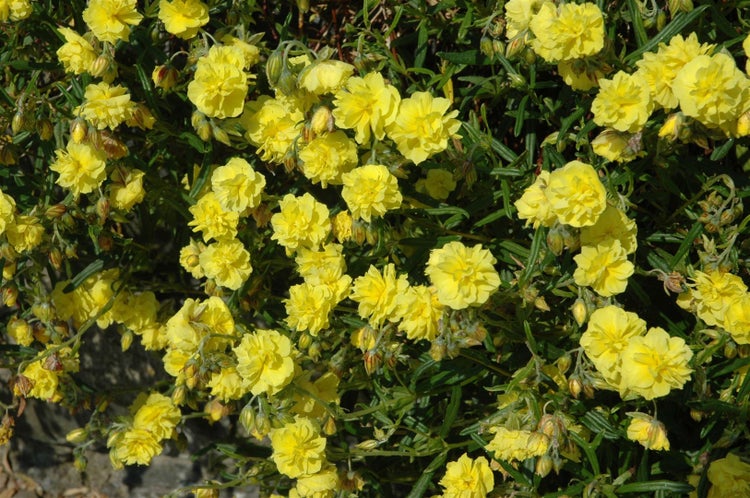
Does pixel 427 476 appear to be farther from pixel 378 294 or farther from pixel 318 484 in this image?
pixel 378 294

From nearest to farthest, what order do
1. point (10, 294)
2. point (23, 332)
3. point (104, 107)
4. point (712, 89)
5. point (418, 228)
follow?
1. point (712, 89)
2. point (104, 107)
3. point (418, 228)
4. point (10, 294)
5. point (23, 332)

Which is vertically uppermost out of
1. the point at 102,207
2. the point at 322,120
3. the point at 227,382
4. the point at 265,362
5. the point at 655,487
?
the point at 322,120

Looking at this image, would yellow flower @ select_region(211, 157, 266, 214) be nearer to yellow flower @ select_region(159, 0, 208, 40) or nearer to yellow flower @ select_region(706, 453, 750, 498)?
yellow flower @ select_region(159, 0, 208, 40)

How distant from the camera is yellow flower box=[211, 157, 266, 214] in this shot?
2383 mm

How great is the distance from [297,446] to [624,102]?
1.22 metres

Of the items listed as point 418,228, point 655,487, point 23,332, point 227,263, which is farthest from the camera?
point 23,332

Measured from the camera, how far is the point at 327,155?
2.28m

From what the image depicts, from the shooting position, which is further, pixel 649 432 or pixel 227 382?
pixel 227 382

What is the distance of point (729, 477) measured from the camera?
7.27ft

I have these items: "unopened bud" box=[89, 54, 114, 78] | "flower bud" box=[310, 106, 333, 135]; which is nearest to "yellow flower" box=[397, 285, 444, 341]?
"flower bud" box=[310, 106, 333, 135]

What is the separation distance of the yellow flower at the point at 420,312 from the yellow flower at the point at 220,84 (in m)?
0.71

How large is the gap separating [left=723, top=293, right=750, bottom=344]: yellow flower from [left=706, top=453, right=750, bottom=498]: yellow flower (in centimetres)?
36

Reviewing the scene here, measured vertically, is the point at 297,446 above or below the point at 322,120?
below

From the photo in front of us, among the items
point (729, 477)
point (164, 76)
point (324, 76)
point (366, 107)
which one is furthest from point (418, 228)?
point (729, 477)
